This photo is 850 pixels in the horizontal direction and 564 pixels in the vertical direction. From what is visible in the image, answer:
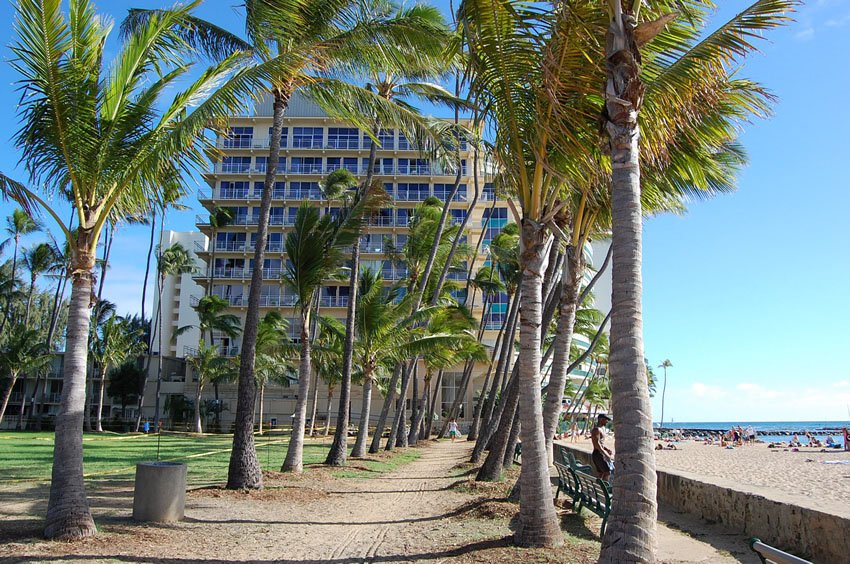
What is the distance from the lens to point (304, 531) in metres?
8.50

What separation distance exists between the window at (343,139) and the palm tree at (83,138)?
51.7 meters

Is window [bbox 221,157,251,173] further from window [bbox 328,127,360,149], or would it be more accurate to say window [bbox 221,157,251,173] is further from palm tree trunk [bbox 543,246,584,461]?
palm tree trunk [bbox 543,246,584,461]

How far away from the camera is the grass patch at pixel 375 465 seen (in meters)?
16.4

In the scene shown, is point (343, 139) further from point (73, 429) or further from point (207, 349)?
point (73, 429)

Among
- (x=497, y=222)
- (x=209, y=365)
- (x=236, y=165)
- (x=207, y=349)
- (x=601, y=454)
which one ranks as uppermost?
(x=236, y=165)

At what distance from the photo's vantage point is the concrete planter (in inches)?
324

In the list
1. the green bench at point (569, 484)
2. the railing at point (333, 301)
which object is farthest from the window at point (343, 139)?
the green bench at point (569, 484)

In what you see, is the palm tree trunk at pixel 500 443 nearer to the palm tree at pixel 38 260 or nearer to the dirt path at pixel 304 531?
the dirt path at pixel 304 531

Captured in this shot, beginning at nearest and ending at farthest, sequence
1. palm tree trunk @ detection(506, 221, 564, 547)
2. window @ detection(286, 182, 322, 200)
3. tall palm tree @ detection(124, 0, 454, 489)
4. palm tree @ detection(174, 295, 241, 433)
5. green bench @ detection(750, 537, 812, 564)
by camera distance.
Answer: green bench @ detection(750, 537, 812, 564) < palm tree trunk @ detection(506, 221, 564, 547) < tall palm tree @ detection(124, 0, 454, 489) < palm tree @ detection(174, 295, 241, 433) < window @ detection(286, 182, 322, 200)

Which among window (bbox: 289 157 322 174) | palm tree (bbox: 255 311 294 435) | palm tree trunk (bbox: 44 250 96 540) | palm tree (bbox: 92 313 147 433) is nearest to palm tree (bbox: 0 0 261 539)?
palm tree trunk (bbox: 44 250 96 540)

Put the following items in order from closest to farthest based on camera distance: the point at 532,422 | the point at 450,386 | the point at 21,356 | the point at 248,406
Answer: the point at 532,422, the point at 248,406, the point at 21,356, the point at 450,386

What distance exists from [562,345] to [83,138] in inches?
294

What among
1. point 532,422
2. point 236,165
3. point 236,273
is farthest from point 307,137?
point 532,422

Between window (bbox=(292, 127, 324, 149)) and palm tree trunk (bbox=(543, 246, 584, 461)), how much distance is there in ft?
169
